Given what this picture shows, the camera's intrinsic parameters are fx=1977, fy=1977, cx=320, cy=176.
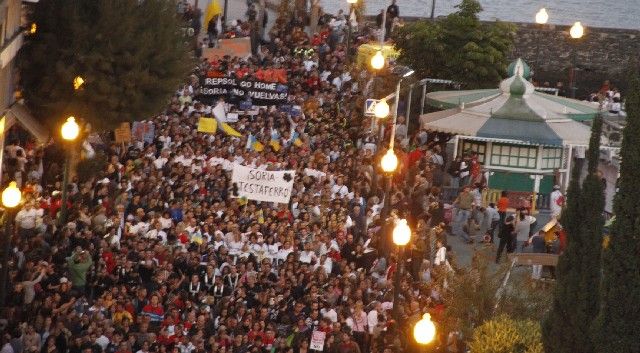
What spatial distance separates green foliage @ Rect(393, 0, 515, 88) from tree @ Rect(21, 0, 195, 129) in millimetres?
15248

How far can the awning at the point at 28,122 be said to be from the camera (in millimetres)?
43469

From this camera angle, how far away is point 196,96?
4994cm

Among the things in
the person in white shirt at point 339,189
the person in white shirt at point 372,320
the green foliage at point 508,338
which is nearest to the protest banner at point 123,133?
the person in white shirt at point 339,189

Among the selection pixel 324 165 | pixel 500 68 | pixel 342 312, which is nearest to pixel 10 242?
pixel 342 312

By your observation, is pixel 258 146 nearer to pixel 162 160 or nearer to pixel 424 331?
pixel 162 160

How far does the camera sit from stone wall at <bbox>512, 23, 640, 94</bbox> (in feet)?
254

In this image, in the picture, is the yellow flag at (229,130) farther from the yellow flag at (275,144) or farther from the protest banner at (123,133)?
the protest banner at (123,133)

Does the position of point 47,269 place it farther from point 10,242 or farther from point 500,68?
point 500,68

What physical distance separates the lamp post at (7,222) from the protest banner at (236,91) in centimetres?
1534

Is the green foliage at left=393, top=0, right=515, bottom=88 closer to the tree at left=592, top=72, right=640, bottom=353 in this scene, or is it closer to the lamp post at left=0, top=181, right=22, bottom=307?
the lamp post at left=0, top=181, right=22, bottom=307

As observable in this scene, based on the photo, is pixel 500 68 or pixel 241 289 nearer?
pixel 241 289

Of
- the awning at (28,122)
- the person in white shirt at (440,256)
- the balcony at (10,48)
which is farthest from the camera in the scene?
the awning at (28,122)

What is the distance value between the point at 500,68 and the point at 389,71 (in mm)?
4481

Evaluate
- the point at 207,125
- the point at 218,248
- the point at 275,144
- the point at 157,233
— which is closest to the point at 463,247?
the point at 275,144
